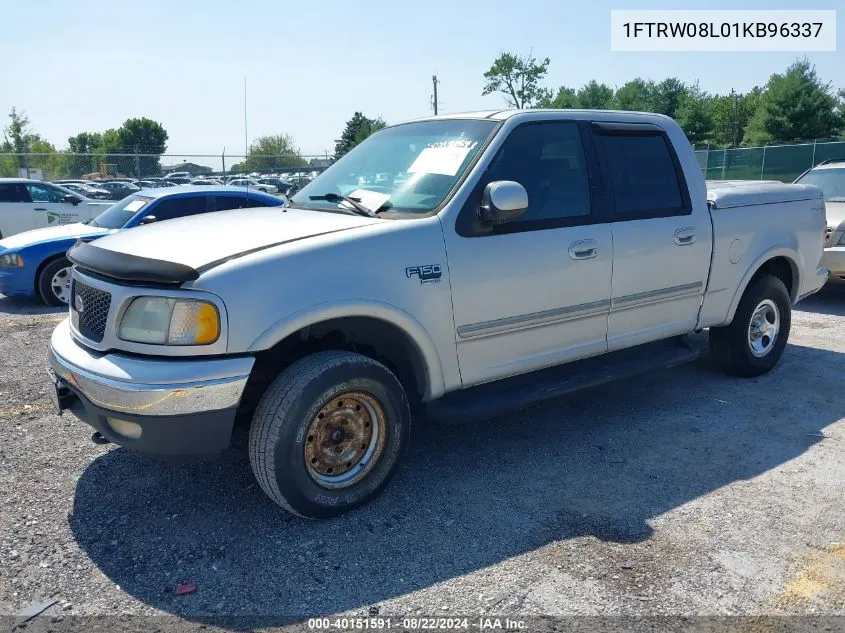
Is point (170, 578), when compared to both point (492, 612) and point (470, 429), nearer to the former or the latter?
point (492, 612)

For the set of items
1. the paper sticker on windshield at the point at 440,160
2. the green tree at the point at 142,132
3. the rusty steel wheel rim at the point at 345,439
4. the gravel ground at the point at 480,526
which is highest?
the green tree at the point at 142,132

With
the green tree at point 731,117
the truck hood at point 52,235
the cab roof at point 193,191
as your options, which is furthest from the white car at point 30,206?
the green tree at point 731,117

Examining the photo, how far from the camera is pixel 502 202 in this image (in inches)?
145

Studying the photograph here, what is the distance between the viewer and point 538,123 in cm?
429

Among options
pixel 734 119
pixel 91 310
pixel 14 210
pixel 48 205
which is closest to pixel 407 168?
pixel 91 310

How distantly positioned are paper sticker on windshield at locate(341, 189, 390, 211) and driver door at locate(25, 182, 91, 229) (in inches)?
425

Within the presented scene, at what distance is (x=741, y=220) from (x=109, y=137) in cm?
8706

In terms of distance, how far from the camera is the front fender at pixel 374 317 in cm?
318

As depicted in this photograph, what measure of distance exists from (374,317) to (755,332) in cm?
372

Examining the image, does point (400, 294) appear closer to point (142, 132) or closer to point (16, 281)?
point (16, 281)

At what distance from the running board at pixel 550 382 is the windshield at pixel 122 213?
259 inches

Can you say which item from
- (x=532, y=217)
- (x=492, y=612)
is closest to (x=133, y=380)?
(x=492, y=612)

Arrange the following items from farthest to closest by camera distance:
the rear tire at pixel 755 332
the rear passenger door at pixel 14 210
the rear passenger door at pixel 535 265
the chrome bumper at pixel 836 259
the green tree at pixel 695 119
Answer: the green tree at pixel 695 119, the rear passenger door at pixel 14 210, the chrome bumper at pixel 836 259, the rear tire at pixel 755 332, the rear passenger door at pixel 535 265

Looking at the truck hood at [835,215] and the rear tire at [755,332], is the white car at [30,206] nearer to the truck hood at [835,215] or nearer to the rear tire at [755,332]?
the rear tire at [755,332]
